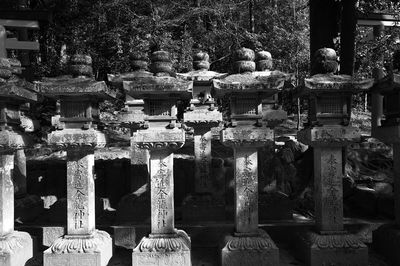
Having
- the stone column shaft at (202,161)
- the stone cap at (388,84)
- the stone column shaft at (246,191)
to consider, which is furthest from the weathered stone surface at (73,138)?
the stone cap at (388,84)

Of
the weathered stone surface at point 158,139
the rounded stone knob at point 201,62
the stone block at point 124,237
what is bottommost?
the stone block at point 124,237

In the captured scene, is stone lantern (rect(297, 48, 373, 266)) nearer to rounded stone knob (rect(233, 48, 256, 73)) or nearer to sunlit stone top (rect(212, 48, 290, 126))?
sunlit stone top (rect(212, 48, 290, 126))

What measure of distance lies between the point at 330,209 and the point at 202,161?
4168 mm

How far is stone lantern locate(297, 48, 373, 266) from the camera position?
6.39m

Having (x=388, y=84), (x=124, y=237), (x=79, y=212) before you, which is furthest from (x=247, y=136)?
(x=124, y=237)

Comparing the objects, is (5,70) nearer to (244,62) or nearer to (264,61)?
(244,62)

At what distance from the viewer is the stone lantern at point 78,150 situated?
21.0 feet

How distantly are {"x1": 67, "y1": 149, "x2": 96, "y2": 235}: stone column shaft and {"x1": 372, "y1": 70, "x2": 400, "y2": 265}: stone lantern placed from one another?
5.40m

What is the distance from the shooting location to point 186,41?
16.1m

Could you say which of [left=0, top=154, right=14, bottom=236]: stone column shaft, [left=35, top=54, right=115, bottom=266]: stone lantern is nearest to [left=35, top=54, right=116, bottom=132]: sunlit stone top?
[left=35, top=54, right=115, bottom=266]: stone lantern

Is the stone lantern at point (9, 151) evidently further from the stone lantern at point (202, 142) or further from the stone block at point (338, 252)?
the stone block at point (338, 252)

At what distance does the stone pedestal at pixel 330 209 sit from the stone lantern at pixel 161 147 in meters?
2.22

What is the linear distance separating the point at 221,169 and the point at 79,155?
4.73m

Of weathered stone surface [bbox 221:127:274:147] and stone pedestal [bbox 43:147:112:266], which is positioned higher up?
weathered stone surface [bbox 221:127:274:147]
